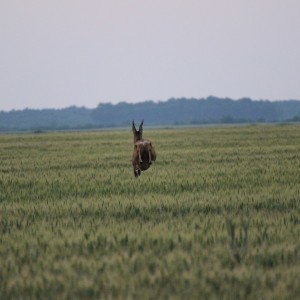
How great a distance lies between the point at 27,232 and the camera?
7711 millimetres

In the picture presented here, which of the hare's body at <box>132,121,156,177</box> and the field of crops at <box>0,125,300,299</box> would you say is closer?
the field of crops at <box>0,125,300,299</box>

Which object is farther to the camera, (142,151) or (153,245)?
(142,151)

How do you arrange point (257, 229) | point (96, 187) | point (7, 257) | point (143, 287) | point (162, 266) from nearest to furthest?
point (143, 287)
point (162, 266)
point (7, 257)
point (257, 229)
point (96, 187)

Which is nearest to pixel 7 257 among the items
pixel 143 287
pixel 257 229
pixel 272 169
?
pixel 143 287

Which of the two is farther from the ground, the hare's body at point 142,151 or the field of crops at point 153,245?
the hare's body at point 142,151

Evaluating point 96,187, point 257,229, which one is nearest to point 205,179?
point 96,187

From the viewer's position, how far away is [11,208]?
10.3 m

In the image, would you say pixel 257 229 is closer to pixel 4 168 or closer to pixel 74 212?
pixel 74 212

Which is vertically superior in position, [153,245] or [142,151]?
[142,151]

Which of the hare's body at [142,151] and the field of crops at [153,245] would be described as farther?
the hare's body at [142,151]

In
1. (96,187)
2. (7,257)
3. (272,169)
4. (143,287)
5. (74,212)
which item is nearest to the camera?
(143,287)

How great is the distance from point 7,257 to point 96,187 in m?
7.51

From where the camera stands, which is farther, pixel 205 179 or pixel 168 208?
pixel 205 179

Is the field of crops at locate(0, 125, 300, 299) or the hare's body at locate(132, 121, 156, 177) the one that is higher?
the hare's body at locate(132, 121, 156, 177)
